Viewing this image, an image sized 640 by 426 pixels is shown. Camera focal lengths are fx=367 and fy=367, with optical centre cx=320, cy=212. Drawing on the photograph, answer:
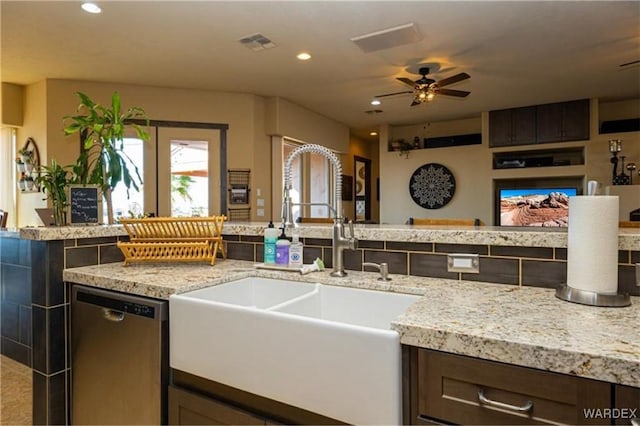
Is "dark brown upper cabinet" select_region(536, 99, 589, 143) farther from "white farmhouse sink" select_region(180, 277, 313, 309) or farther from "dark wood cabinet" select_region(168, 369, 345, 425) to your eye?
"dark wood cabinet" select_region(168, 369, 345, 425)

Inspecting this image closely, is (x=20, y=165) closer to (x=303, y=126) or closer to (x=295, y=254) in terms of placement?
(x=303, y=126)

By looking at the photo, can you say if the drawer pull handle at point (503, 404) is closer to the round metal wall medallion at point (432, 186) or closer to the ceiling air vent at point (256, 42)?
the ceiling air vent at point (256, 42)

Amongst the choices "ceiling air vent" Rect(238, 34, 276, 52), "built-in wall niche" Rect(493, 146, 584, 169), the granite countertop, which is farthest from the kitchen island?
"built-in wall niche" Rect(493, 146, 584, 169)

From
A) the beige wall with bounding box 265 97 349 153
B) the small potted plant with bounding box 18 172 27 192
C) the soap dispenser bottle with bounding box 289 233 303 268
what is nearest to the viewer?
the soap dispenser bottle with bounding box 289 233 303 268

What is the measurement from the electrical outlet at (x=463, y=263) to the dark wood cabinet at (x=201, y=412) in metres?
0.83

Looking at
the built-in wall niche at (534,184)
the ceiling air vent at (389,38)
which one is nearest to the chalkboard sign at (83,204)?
the ceiling air vent at (389,38)

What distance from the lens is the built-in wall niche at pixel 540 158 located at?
18.8ft

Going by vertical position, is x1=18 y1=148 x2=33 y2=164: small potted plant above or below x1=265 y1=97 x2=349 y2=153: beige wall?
below

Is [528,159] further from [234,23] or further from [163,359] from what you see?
[163,359]

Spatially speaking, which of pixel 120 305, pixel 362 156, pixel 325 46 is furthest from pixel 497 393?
pixel 362 156

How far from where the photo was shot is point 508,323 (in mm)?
878

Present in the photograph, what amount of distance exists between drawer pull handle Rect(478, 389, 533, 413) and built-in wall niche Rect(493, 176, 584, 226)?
595cm

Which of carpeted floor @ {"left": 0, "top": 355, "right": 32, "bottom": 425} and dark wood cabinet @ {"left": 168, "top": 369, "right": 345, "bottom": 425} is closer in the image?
dark wood cabinet @ {"left": 168, "top": 369, "right": 345, "bottom": 425}

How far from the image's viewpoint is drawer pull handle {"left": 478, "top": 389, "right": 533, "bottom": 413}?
76 cm
